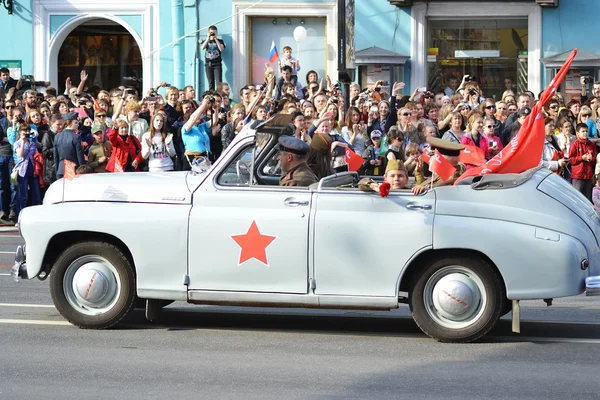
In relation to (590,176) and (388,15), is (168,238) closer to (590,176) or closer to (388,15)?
(590,176)

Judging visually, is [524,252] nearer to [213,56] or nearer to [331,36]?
[213,56]

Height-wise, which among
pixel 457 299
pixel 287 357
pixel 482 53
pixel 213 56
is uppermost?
pixel 482 53

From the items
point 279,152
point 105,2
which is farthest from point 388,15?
point 279,152

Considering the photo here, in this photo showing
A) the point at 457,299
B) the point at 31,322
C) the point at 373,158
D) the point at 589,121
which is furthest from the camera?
the point at 589,121

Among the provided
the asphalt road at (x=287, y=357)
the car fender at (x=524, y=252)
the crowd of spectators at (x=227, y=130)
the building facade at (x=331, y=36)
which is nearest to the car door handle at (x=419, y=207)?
the car fender at (x=524, y=252)

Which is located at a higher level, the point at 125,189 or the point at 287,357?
the point at 125,189

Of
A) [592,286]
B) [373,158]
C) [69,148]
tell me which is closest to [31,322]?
[592,286]

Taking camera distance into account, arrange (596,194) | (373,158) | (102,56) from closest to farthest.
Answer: (373,158) < (596,194) < (102,56)

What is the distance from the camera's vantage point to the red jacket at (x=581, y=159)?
700 inches

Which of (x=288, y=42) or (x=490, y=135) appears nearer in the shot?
(x=490, y=135)

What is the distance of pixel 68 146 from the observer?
17328 mm

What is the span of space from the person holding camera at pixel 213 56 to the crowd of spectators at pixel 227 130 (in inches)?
237

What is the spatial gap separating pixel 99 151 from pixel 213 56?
9091mm

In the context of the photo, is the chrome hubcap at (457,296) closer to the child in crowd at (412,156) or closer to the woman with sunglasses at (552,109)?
the child in crowd at (412,156)
